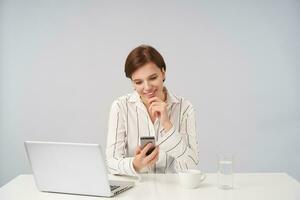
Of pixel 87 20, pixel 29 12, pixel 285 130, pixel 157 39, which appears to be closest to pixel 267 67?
pixel 285 130

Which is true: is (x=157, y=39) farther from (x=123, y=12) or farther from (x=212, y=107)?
(x=212, y=107)

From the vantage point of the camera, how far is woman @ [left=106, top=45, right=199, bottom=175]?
2152 mm

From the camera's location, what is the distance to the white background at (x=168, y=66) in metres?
3.38

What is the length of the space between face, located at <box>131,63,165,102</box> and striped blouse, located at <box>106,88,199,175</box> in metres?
0.05

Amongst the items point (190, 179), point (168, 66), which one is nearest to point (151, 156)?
point (190, 179)

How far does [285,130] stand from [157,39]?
1.34 metres

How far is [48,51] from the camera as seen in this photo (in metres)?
3.41

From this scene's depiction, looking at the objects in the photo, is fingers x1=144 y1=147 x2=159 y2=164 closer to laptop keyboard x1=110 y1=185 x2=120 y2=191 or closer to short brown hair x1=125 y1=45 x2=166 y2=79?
laptop keyboard x1=110 y1=185 x2=120 y2=191

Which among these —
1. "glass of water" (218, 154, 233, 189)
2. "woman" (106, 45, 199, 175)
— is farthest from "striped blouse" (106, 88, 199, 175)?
"glass of water" (218, 154, 233, 189)

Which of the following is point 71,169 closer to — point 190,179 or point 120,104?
point 190,179

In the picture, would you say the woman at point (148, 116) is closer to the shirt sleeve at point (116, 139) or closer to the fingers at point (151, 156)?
the shirt sleeve at point (116, 139)

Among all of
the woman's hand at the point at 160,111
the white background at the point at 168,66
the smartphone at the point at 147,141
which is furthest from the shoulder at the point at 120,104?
the white background at the point at 168,66

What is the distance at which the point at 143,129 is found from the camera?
224 cm

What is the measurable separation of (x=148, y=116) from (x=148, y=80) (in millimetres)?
203
